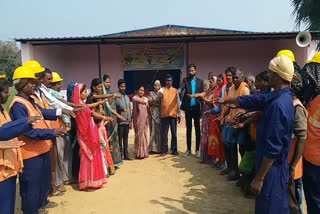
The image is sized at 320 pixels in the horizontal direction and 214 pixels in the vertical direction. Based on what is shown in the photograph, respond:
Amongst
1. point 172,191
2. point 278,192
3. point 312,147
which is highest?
point 312,147

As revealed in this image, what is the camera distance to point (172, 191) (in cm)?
421

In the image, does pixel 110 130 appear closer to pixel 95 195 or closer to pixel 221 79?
pixel 95 195

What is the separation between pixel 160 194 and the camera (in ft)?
13.5

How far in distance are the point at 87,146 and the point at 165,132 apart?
2.25 m

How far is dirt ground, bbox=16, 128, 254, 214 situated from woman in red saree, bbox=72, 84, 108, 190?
182mm

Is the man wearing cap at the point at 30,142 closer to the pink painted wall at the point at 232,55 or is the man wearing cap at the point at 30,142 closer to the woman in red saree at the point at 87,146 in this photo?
the woman in red saree at the point at 87,146

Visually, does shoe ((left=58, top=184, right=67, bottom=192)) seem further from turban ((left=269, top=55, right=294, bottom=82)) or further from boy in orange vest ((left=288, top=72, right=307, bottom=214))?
turban ((left=269, top=55, right=294, bottom=82))

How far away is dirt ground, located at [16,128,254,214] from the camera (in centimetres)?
363

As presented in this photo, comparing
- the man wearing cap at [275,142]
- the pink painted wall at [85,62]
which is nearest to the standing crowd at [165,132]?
the man wearing cap at [275,142]

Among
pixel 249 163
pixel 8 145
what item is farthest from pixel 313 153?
pixel 8 145

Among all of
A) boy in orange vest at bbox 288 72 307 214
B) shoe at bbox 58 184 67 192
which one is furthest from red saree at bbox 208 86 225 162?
shoe at bbox 58 184 67 192

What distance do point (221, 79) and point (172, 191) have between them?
82.9 inches

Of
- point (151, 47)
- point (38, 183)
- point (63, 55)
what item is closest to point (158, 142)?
point (38, 183)

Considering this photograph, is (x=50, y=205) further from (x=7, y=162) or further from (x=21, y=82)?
(x=21, y=82)
